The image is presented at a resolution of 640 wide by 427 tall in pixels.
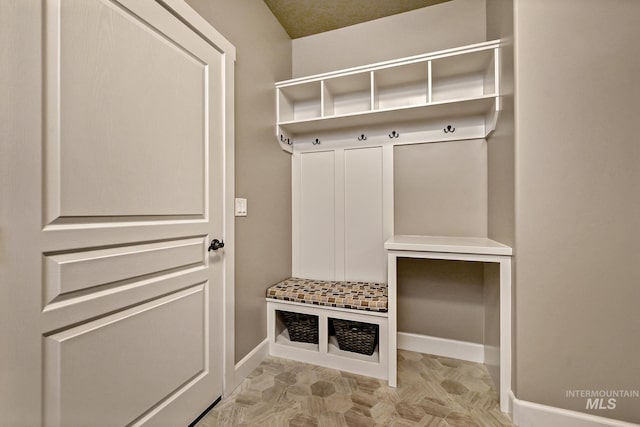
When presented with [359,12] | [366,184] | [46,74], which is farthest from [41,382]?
[359,12]

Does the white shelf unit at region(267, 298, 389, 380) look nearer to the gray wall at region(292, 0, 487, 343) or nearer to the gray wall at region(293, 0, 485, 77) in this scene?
the gray wall at region(292, 0, 487, 343)

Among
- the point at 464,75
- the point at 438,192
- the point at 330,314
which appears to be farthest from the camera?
the point at 438,192

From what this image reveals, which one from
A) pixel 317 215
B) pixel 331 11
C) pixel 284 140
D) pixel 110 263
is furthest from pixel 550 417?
pixel 331 11

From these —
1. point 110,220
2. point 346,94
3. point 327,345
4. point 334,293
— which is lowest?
point 327,345

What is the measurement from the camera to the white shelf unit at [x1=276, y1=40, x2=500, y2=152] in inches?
71.0

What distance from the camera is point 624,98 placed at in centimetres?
126

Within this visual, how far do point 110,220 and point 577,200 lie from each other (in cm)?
198

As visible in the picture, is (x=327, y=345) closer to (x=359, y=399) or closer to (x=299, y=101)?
(x=359, y=399)

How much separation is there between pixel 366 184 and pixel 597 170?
4.30 ft

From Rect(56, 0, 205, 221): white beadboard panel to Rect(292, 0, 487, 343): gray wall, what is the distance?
149 cm

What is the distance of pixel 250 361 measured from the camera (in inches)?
71.7

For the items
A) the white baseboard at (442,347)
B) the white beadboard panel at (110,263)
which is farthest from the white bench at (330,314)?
the white beadboard panel at (110,263)

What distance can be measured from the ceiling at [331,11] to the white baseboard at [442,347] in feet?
8.13

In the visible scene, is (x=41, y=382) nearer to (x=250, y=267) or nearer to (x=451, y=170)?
(x=250, y=267)
